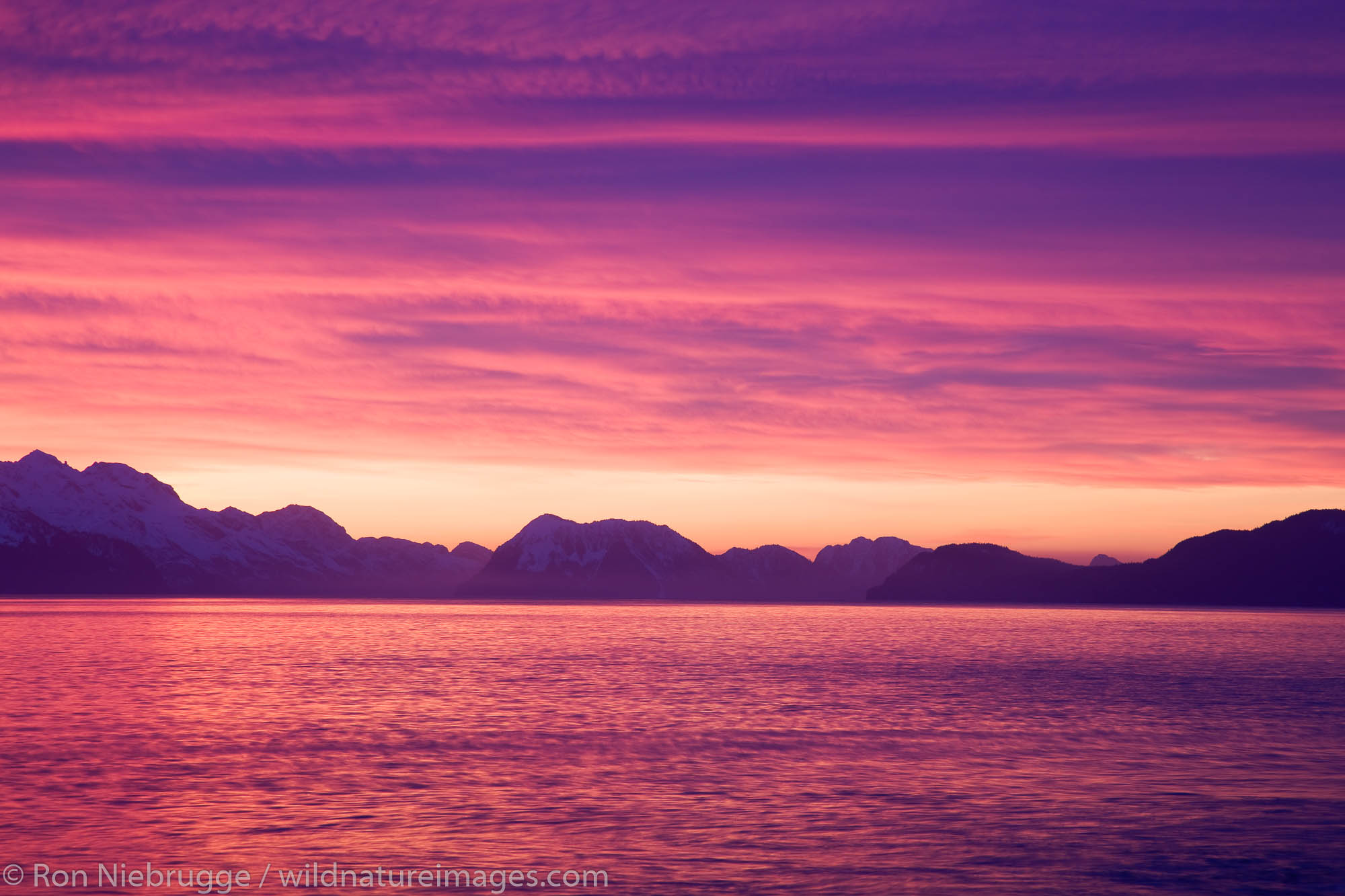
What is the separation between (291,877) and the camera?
1011 inches

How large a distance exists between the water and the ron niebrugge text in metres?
0.27

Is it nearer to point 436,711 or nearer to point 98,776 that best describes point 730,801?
point 98,776

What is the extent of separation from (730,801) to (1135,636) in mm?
168155

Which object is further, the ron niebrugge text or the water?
the water

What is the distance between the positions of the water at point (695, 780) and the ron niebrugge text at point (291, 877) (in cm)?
27

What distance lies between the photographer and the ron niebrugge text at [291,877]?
82.3ft

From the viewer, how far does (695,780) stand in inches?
1531

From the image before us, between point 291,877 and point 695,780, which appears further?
point 695,780

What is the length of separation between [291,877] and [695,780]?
1610cm

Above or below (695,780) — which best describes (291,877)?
below

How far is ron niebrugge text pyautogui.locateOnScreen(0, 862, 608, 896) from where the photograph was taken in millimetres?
25078

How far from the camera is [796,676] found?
88938mm

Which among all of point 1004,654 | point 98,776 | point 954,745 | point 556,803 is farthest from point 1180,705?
point 1004,654

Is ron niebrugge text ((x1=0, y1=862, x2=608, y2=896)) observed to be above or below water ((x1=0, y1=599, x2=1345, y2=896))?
below
